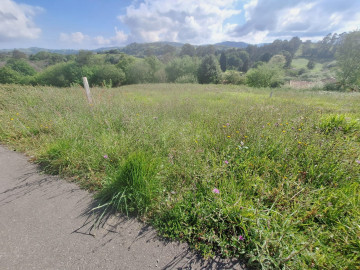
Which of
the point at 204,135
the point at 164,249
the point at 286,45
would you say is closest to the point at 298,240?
the point at 164,249

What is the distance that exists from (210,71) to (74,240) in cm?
4095

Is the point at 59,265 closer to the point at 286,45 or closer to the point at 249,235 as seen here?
the point at 249,235

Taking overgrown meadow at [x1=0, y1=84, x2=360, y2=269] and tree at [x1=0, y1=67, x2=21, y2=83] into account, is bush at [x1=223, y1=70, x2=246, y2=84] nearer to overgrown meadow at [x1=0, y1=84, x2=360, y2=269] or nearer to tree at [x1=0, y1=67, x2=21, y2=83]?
overgrown meadow at [x1=0, y1=84, x2=360, y2=269]

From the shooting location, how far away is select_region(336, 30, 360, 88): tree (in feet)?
80.7

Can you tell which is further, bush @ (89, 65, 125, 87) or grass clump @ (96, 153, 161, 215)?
bush @ (89, 65, 125, 87)

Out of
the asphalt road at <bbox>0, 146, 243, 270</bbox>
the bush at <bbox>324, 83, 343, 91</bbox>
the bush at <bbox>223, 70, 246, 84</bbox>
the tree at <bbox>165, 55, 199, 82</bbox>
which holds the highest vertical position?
the tree at <bbox>165, 55, 199, 82</bbox>

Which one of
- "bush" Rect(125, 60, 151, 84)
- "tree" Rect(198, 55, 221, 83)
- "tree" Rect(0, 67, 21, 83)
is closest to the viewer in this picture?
"tree" Rect(198, 55, 221, 83)

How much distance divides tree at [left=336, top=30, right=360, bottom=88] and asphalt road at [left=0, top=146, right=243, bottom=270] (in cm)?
3843

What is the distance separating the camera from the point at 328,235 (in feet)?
4.91

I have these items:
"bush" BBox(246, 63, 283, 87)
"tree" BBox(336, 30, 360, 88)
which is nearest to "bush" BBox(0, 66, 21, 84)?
"bush" BBox(246, 63, 283, 87)

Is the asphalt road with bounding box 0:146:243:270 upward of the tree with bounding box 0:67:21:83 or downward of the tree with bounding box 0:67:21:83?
downward

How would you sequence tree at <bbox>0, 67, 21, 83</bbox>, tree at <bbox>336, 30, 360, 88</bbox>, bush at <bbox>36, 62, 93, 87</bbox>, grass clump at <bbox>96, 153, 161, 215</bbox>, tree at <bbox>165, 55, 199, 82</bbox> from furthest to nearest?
bush at <bbox>36, 62, 93, 87</bbox>, tree at <bbox>0, 67, 21, 83</bbox>, tree at <bbox>165, 55, 199, 82</bbox>, tree at <bbox>336, 30, 360, 88</bbox>, grass clump at <bbox>96, 153, 161, 215</bbox>

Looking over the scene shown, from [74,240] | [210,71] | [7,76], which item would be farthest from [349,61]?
[7,76]

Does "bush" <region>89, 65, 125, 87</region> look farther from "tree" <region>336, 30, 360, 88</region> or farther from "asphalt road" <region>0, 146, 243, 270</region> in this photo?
"tree" <region>336, 30, 360, 88</region>
